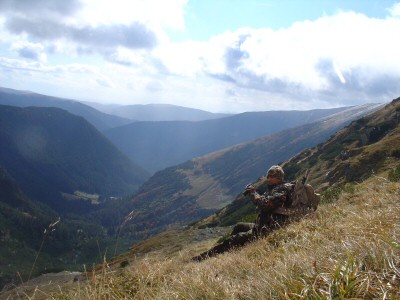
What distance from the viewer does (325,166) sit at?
76.9 metres

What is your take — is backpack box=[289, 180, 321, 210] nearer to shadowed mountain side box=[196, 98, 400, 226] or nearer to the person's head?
the person's head

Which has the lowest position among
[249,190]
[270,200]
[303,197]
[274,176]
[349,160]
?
[349,160]

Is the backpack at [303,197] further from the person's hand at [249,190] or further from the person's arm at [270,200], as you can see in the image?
the person's hand at [249,190]

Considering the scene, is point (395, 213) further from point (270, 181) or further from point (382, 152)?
point (382, 152)

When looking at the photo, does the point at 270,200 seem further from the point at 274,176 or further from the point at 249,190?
the point at 274,176

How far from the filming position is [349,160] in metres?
54.8

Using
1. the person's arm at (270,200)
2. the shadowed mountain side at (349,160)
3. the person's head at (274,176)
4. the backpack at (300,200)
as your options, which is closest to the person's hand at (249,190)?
the person's arm at (270,200)

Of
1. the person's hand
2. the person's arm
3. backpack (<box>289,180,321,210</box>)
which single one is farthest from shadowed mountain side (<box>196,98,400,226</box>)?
the person's hand

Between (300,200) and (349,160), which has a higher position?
(300,200)

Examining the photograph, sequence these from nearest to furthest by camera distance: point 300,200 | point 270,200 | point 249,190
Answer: point 300,200, point 270,200, point 249,190

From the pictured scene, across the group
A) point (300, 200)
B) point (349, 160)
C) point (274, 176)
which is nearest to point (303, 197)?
point (300, 200)

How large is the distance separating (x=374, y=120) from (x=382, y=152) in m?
62.4

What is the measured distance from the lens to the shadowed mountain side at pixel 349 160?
43.0m

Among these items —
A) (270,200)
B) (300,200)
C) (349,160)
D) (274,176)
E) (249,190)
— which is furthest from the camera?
(349,160)
